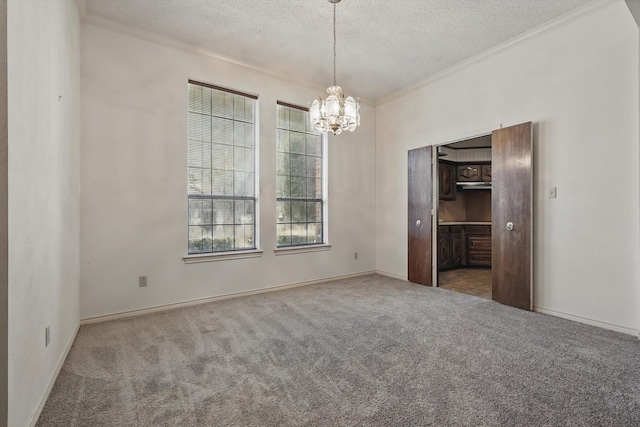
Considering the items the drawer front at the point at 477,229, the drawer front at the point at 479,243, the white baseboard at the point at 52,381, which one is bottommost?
the white baseboard at the point at 52,381

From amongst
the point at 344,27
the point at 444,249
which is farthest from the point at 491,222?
the point at 344,27

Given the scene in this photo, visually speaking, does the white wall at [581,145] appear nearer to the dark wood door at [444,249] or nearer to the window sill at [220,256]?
the dark wood door at [444,249]

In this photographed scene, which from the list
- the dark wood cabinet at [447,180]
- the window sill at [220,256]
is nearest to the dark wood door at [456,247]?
the dark wood cabinet at [447,180]

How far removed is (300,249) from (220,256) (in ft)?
4.08

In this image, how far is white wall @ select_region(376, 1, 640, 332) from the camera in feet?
9.57

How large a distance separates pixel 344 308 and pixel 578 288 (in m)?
2.46

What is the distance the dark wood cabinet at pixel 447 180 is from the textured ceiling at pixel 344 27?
249cm

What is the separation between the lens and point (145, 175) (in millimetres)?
3562

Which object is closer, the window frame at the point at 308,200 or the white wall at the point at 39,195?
the white wall at the point at 39,195

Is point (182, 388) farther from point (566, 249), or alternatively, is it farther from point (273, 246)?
point (566, 249)

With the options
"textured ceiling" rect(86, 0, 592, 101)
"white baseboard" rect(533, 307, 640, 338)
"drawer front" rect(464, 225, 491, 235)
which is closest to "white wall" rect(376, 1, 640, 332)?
"white baseboard" rect(533, 307, 640, 338)

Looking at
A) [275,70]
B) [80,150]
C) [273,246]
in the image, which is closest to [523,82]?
[275,70]

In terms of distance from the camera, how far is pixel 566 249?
3320mm

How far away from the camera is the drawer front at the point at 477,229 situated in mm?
6352
